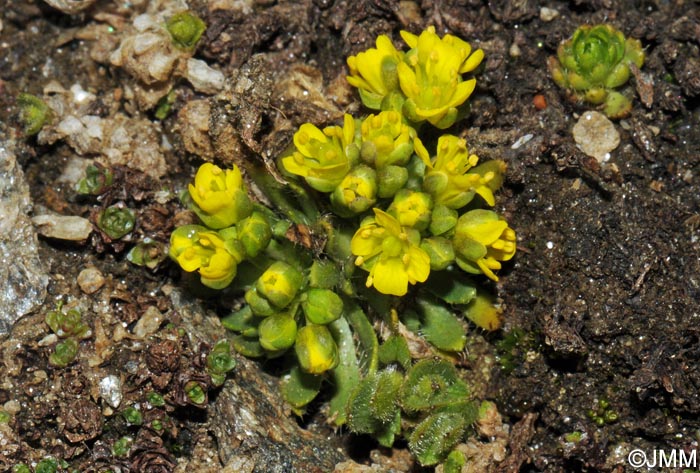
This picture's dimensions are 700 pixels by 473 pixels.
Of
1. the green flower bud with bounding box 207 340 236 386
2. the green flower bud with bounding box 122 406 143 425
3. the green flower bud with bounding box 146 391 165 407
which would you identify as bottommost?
the green flower bud with bounding box 122 406 143 425

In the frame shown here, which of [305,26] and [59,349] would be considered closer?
[59,349]

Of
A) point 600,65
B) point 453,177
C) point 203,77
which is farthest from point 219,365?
point 600,65

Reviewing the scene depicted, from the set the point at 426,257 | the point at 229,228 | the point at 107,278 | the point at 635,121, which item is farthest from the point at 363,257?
the point at 635,121

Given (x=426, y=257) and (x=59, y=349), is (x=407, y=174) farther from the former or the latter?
(x=59, y=349)

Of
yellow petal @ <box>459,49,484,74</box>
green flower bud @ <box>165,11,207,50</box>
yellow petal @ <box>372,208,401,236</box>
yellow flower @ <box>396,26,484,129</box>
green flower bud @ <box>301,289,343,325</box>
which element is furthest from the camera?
green flower bud @ <box>165,11,207,50</box>

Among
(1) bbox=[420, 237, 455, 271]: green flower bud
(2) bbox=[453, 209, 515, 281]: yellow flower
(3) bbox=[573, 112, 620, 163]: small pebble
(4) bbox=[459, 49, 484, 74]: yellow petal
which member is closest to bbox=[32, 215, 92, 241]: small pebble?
(1) bbox=[420, 237, 455, 271]: green flower bud

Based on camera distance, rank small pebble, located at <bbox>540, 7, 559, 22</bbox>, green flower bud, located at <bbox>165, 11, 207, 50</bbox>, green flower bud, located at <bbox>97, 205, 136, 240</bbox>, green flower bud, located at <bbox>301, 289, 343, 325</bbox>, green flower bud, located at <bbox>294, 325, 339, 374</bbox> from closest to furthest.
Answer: green flower bud, located at <bbox>294, 325, 339, 374</bbox>, green flower bud, located at <bbox>301, 289, 343, 325</bbox>, green flower bud, located at <bbox>97, 205, 136, 240</bbox>, green flower bud, located at <bbox>165, 11, 207, 50</bbox>, small pebble, located at <bbox>540, 7, 559, 22</bbox>

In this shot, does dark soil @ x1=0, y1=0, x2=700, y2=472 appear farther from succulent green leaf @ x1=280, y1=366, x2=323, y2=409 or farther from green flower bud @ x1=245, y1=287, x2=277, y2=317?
green flower bud @ x1=245, y1=287, x2=277, y2=317

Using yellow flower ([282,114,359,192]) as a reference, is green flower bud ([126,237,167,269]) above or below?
below
